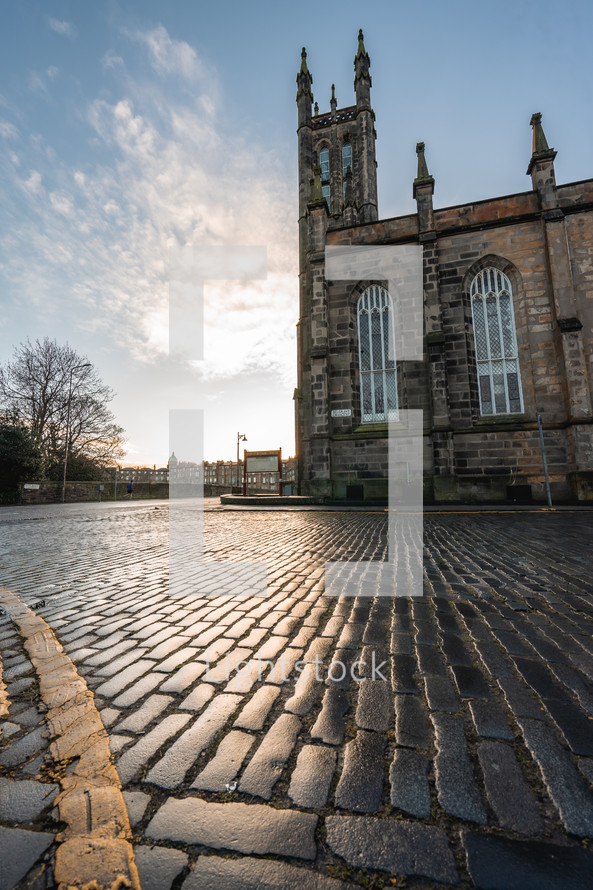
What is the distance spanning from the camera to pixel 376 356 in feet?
53.3

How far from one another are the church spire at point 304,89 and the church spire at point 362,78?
3.08 m

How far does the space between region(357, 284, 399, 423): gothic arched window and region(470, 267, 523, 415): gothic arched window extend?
3.11 meters

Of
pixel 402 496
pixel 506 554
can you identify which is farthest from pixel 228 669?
pixel 402 496

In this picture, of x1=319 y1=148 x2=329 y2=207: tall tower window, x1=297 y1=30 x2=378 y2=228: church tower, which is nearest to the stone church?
x1=297 y1=30 x2=378 y2=228: church tower

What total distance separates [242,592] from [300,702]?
190cm

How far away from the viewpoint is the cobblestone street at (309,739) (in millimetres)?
1043

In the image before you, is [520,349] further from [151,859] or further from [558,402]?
[151,859]

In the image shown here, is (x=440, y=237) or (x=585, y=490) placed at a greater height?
(x=440, y=237)

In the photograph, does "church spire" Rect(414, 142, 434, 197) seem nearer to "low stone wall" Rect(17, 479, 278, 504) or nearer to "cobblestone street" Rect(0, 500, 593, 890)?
"cobblestone street" Rect(0, 500, 593, 890)

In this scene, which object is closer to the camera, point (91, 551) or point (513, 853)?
point (513, 853)

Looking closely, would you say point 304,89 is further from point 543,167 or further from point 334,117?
point 543,167

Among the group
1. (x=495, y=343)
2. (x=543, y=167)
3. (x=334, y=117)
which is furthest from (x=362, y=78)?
(x=495, y=343)

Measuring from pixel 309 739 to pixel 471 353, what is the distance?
50.2 feet

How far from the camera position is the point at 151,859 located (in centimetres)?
103
